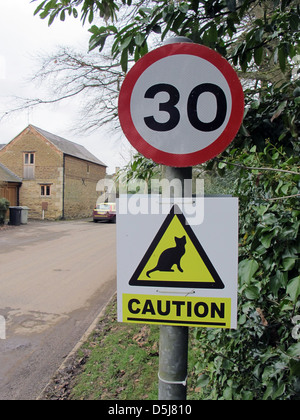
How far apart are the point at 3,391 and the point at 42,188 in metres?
25.8

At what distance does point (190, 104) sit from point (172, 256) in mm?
737

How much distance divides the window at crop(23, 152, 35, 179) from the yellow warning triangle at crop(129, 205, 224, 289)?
28.4 m

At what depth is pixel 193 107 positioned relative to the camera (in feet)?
5.14

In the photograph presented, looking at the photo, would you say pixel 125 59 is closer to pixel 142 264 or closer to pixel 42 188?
pixel 142 264

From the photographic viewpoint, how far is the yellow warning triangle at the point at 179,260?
1.55 metres

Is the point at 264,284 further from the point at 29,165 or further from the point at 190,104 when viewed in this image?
the point at 29,165

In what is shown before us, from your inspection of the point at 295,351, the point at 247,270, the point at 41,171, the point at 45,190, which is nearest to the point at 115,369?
the point at 247,270

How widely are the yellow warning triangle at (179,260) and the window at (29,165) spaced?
93.0ft

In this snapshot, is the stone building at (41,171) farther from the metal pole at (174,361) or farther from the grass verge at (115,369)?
the metal pole at (174,361)

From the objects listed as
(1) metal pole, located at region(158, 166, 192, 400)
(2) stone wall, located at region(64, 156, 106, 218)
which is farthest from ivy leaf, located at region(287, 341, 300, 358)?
(2) stone wall, located at region(64, 156, 106, 218)

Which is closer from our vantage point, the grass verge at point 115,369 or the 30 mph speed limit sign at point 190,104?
the 30 mph speed limit sign at point 190,104

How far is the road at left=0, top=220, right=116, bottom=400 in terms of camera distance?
13.0 ft

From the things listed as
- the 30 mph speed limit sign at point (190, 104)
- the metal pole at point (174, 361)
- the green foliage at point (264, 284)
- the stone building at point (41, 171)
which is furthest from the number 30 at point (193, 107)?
the stone building at point (41, 171)
